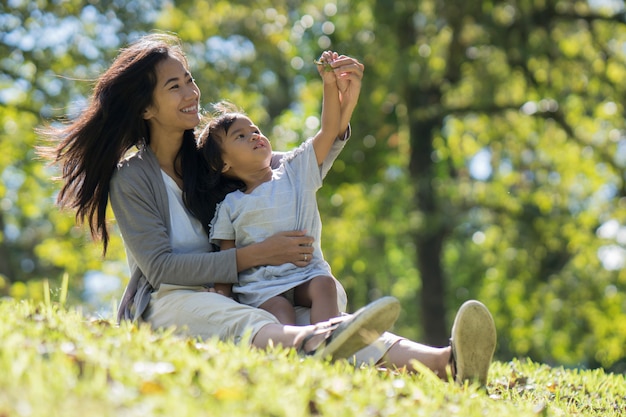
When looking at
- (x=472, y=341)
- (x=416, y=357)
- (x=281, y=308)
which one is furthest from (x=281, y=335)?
(x=472, y=341)

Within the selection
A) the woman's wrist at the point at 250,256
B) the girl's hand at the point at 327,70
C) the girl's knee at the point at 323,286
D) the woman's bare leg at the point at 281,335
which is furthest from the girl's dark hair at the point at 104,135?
the woman's bare leg at the point at 281,335

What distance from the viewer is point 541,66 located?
14242 mm

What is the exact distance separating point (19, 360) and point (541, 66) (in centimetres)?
1268

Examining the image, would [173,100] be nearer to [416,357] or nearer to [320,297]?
[320,297]

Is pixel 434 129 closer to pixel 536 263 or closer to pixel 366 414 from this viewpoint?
pixel 536 263

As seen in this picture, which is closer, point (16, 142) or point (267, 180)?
point (267, 180)

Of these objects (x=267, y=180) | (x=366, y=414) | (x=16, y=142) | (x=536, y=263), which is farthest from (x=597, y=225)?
(x=366, y=414)

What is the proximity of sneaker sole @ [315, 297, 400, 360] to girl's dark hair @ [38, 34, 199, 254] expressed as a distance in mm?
1560

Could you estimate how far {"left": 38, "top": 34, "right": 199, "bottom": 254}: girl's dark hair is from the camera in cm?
488

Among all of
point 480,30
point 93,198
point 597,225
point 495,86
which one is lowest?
point 597,225

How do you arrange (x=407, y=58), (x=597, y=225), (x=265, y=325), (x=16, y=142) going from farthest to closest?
1. (x=597, y=225)
2. (x=16, y=142)
3. (x=407, y=58)
4. (x=265, y=325)

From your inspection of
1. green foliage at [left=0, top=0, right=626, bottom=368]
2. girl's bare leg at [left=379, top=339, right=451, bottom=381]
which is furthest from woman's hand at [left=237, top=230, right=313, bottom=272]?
green foliage at [left=0, top=0, right=626, bottom=368]

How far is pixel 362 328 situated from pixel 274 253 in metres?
0.93

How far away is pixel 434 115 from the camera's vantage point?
46.8 feet
